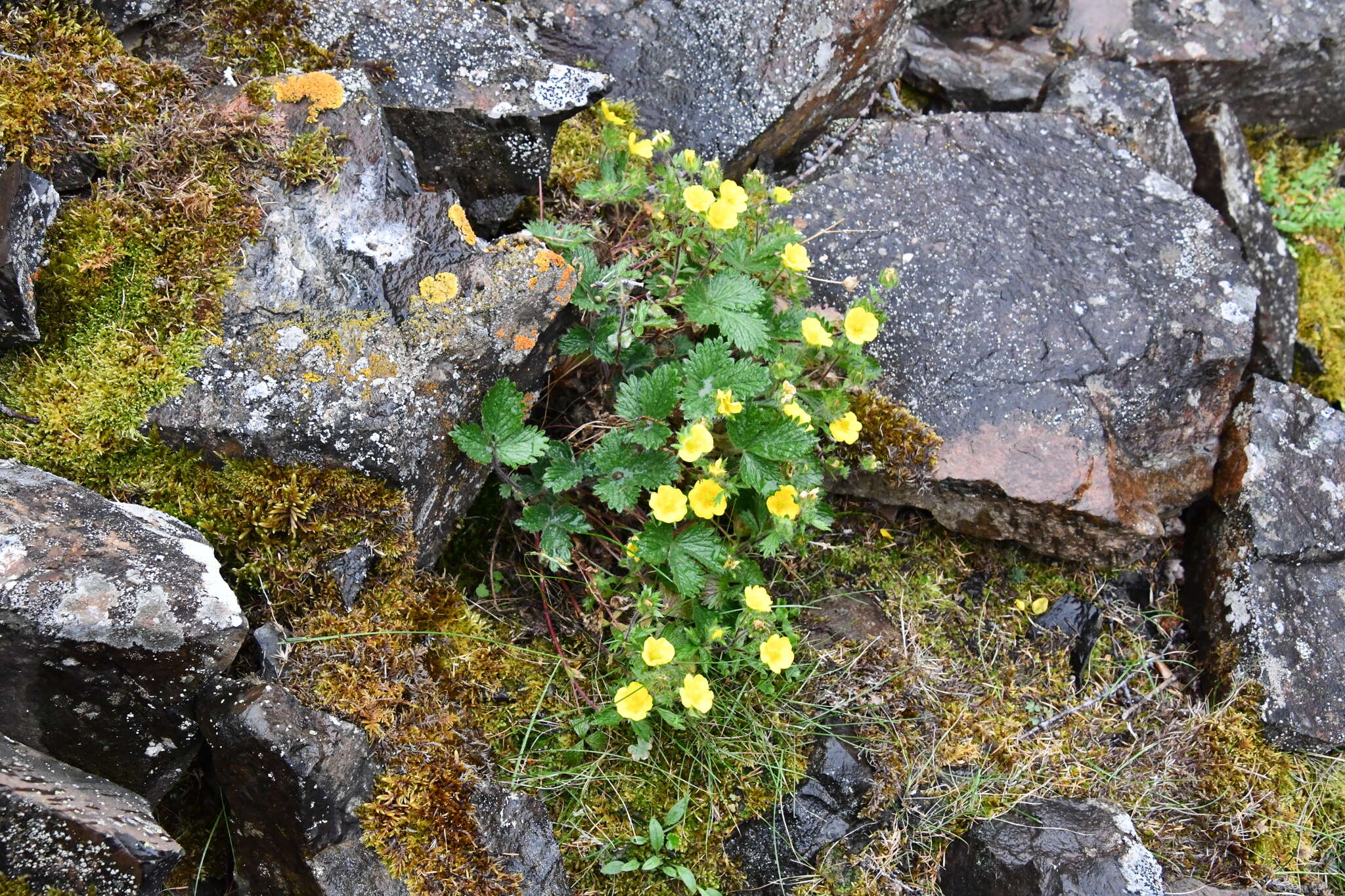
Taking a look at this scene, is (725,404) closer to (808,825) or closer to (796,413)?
(796,413)

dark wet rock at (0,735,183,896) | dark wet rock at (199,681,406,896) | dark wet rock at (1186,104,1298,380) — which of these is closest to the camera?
dark wet rock at (0,735,183,896)

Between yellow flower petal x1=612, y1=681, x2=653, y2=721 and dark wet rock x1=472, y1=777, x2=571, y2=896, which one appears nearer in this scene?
dark wet rock x1=472, y1=777, x2=571, y2=896

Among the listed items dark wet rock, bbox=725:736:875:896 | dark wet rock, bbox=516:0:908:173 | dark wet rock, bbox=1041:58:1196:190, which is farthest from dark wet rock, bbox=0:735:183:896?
dark wet rock, bbox=1041:58:1196:190

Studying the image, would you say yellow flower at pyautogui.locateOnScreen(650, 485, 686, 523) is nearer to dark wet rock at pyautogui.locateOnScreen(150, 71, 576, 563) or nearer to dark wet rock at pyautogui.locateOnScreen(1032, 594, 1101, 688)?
dark wet rock at pyautogui.locateOnScreen(150, 71, 576, 563)

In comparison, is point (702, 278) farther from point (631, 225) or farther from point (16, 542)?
point (16, 542)

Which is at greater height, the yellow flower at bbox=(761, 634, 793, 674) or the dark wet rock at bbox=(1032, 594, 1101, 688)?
the yellow flower at bbox=(761, 634, 793, 674)

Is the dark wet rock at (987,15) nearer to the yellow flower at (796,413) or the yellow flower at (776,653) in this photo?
the yellow flower at (796,413)

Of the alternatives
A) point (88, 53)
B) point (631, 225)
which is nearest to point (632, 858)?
point (631, 225)

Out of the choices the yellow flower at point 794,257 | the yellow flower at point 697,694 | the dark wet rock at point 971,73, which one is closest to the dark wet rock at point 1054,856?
the yellow flower at point 697,694
